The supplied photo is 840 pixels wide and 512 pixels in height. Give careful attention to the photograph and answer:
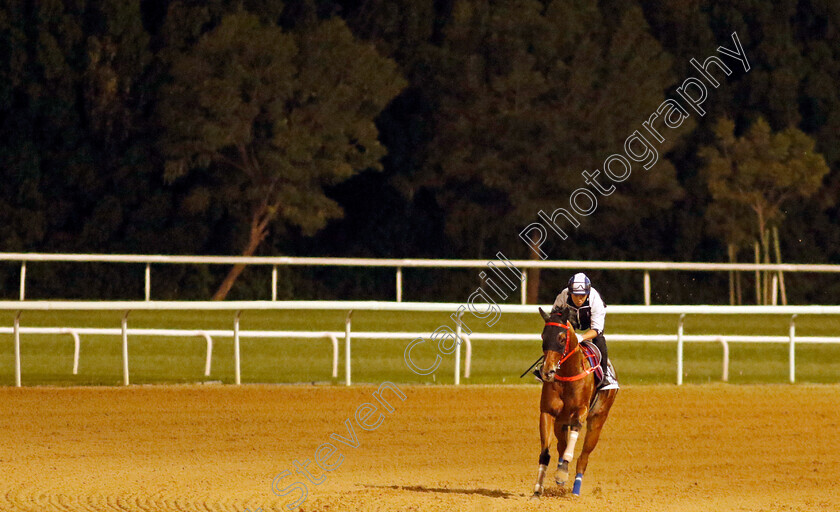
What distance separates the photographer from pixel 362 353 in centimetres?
1582

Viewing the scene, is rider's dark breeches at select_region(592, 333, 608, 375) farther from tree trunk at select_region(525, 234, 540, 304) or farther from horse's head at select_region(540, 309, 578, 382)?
tree trunk at select_region(525, 234, 540, 304)

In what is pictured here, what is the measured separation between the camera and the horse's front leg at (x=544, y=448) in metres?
6.52

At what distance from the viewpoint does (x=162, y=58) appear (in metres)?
25.1

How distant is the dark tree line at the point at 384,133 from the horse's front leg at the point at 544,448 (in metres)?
15.3

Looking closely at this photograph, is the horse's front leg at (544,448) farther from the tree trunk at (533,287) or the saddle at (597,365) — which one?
the tree trunk at (533,287)

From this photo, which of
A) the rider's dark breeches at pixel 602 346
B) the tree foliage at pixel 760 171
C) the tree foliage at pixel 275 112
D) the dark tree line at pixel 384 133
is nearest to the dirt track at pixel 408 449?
the rider's dark breeches at pixel 602 346

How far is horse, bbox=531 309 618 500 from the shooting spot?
6246mm

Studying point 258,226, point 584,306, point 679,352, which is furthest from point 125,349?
point 258,226

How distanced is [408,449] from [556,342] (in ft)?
8.20

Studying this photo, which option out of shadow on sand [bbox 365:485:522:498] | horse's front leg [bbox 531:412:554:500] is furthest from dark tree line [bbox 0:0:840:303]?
horse's front leg [bbox 531:412:554:500]

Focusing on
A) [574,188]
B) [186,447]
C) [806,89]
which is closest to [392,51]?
[574,188]

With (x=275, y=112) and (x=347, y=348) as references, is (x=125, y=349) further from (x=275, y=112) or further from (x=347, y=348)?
(x=275, y=112)

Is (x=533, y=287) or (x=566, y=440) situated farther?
(x=533, y=287)

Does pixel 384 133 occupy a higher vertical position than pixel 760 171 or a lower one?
higher
